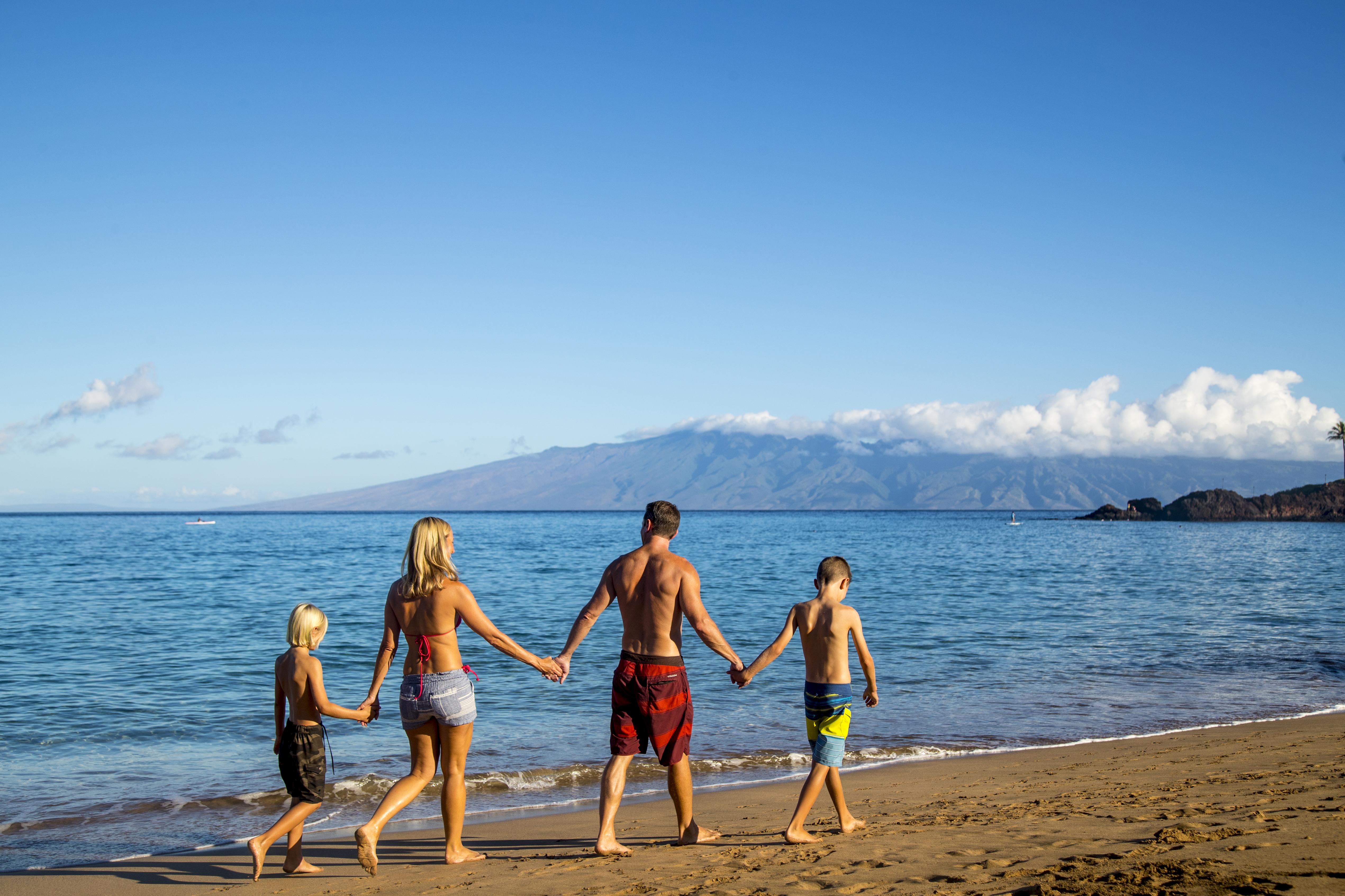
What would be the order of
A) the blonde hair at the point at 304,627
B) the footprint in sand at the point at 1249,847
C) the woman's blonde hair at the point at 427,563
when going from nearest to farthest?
the footprint in sand at the point at 1249,847 → the woman's blonde hair at the point at 427,563 → the blonde hair at the point at 304,627

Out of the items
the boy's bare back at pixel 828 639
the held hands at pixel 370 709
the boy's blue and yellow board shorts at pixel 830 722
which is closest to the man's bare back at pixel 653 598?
the boy's bare back at pixel 828 639

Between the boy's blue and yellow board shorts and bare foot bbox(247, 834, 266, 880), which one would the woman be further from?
the boy's blue and yellow board shorts

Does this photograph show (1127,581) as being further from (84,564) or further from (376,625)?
(84,564)

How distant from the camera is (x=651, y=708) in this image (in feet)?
18.0

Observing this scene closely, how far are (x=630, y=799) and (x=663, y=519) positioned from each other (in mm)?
3597

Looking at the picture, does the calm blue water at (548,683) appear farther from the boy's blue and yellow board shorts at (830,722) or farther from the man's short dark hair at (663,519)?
the man's short dark hair at (663,519)

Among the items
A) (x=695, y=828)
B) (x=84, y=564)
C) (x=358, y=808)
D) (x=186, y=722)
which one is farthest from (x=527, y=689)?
(x=84, y=564)

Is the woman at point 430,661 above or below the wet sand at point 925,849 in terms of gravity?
above

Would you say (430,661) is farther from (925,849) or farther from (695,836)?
(925,849)

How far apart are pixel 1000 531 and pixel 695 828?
101745 millimetres

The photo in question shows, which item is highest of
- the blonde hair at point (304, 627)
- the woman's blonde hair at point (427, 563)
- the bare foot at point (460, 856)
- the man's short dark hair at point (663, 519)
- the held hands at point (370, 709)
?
the man's short dark hair at point (663, 519)

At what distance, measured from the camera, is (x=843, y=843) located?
5.70 meters

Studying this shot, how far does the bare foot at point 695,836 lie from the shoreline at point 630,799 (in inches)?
73.5

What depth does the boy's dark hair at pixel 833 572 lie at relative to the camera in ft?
18.5
